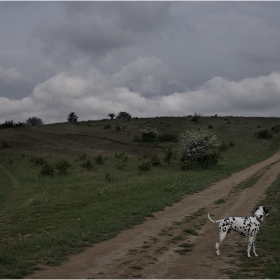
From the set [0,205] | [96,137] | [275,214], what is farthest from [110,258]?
[96,137]

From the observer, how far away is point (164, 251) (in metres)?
9.24

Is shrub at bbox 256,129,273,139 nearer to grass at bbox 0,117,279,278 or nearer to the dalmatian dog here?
grass at bbox 0,117,279,278

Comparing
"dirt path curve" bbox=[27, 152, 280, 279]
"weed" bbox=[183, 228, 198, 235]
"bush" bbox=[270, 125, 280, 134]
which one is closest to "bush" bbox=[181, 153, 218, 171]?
"dirt path curve" bbox=[27, 152, 280, 279]

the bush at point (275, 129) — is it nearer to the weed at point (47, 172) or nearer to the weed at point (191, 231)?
the weed at point (47, 172)

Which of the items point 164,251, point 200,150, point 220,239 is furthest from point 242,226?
point 200,150

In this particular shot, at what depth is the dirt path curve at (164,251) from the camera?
297 inches

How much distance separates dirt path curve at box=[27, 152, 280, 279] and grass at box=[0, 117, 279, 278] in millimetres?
573

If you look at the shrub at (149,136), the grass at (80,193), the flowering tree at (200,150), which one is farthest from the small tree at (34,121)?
the flowering tree at (200,150)

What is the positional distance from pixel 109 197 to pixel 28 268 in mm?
10853

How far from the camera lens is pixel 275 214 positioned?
1386cm

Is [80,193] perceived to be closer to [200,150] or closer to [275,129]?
[200,150]

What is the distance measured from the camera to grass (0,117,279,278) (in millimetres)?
9977

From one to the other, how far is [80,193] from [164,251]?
11.0m

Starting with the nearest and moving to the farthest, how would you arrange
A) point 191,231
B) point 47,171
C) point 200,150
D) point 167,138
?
point 191,231, point 47,171, point 200,150, point 167,138
